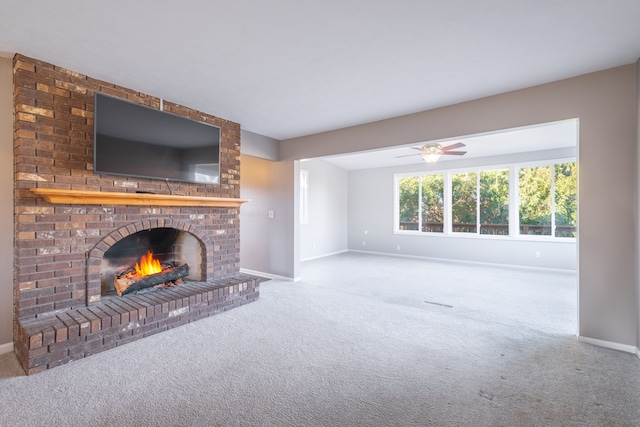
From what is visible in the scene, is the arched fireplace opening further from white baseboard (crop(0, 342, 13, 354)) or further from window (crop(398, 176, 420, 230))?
window (crop(398, 176, 420, 230))

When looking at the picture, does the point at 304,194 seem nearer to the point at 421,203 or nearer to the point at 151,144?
the point at 421,203

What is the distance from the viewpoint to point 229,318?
3328 mm

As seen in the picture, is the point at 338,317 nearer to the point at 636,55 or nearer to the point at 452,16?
the point at 452,16

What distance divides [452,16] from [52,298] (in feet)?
12.7

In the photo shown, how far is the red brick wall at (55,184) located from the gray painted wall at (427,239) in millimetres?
6195

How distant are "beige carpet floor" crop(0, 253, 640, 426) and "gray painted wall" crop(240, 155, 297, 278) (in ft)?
5.53

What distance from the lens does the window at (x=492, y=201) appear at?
5.98 m

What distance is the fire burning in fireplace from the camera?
3.20 meters

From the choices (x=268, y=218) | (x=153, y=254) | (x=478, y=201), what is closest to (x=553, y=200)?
(x=478, y=201)

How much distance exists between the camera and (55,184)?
2604mm

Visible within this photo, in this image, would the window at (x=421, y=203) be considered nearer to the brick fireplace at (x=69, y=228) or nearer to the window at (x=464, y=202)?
the window at (x=464, y=202)

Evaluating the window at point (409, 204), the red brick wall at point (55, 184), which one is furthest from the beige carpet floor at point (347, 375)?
the window at point (409, 204)

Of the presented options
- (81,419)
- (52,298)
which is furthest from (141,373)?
(52,298)

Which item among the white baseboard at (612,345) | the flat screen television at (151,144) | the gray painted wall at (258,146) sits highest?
the gray painted wall at (258,146)
